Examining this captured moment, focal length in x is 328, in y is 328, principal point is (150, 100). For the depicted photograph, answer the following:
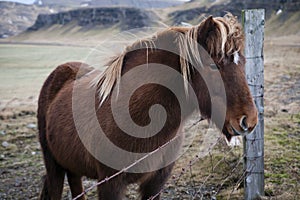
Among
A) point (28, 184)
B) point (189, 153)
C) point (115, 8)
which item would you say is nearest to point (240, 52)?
point (189, 153)

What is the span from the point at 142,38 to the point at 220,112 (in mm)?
872

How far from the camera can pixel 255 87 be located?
3424mm

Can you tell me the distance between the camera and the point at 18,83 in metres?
17.5

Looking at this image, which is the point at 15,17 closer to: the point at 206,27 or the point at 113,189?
the point at 113,189

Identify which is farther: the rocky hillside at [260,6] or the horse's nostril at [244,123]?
the rocky hillside at [260,6]

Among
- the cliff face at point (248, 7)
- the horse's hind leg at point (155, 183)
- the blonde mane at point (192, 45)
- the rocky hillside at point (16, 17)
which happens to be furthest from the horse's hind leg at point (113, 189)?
the rocky hillside at point (16, 17)

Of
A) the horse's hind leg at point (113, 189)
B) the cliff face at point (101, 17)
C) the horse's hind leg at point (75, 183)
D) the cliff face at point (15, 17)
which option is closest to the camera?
the horse's hind leg at point (113, 189)

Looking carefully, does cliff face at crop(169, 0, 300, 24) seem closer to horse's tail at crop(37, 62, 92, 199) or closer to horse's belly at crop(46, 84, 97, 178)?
horse's tail at crop(37, 62, 92, 199)

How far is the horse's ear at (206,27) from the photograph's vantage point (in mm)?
2246

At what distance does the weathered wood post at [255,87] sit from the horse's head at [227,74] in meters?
1.09

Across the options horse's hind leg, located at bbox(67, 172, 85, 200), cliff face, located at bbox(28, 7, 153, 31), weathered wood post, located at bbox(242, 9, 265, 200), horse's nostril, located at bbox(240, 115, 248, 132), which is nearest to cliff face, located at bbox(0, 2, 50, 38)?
cliff face, located at bbox(28, 7, 153, 31)

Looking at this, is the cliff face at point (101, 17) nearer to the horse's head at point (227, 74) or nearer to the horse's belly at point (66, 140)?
the horse's belly at point (66, 140)

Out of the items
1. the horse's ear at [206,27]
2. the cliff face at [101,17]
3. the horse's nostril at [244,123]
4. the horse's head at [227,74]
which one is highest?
the horse's ear at [206,27]

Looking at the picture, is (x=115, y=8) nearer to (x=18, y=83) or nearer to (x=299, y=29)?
(x=299, y=29)
